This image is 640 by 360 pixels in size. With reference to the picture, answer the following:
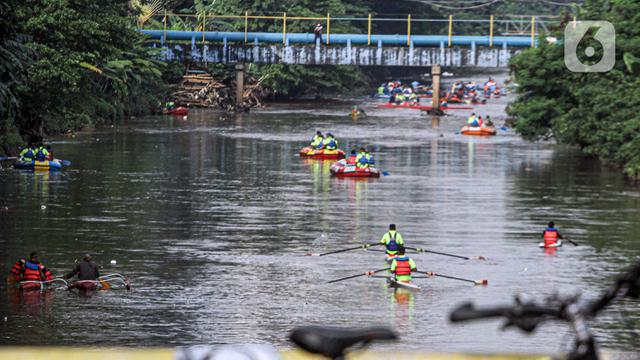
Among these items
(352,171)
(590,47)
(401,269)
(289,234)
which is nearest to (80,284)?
(401,269)

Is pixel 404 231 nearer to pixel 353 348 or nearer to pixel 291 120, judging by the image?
pixel 353 348

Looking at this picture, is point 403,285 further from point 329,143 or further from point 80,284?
point 329,143

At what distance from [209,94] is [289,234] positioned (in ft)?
292

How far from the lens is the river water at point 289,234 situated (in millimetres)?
31922

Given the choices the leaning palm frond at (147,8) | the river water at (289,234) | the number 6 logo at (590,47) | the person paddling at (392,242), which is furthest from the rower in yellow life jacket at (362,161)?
the leaning palm frond at (147,8)

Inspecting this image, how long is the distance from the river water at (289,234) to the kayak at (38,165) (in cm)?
72

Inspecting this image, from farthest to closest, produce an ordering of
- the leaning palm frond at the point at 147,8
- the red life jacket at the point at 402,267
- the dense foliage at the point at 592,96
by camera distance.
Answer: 1. the leaning palm frond at the point at 147,8
2. the dense foliage at the point at 592,96
3. the red life jacket at the point at 402,267

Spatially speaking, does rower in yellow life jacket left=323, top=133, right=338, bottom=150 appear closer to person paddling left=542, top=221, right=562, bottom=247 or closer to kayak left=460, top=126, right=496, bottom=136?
kayak left=460, top=126, right=496, bottom=136

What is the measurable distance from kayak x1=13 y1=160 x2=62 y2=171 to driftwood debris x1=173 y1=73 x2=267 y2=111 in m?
64.3

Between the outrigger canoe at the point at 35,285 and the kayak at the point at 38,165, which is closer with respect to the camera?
the outrigger canoe at the point at 35,285

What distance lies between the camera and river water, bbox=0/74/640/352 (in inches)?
1257

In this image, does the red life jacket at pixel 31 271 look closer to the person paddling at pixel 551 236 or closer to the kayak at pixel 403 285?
the kayak at pixel 403 285

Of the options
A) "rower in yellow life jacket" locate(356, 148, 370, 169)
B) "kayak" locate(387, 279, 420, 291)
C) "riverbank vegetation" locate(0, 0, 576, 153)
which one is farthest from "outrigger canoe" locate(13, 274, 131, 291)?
"rower in yellow life jacket" locate(356, 148, 370, 169)

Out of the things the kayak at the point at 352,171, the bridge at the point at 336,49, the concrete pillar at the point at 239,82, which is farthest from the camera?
the concrete pillar at the point at 239,82
